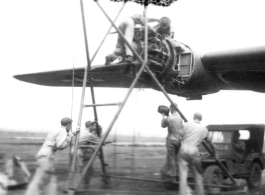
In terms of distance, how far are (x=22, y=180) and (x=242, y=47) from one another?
4.36 m

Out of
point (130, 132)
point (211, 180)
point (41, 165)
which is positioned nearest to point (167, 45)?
point (130, 132)

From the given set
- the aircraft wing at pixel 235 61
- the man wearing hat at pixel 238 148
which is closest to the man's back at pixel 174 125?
the aircraft wing at pixel 235 61

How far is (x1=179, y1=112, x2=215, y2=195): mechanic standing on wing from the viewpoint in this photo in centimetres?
571

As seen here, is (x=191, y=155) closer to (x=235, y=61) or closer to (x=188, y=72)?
(x=188, y=72)

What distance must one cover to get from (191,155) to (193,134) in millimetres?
323

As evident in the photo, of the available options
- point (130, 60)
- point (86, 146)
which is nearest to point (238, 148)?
point (86, 146)

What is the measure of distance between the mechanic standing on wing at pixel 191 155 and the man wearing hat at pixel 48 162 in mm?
1786

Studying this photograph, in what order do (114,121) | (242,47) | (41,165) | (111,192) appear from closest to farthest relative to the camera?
(114,121)
(41,165)
(111,192)
(242,47)

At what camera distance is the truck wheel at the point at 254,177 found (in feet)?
27.3

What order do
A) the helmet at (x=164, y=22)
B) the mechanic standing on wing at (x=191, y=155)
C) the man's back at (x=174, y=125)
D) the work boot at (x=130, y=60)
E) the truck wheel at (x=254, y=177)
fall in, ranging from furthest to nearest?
the truck wheel at (x=254, y=177)
the man's back at (x=174, y=125)
the mechanic standing on wing at (x=191, y=155)
the helmet at (x=164, y=22)
the work boot at (x=130, y=60)

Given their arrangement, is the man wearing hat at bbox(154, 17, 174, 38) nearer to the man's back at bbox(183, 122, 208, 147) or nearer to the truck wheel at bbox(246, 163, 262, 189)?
the man's back at bbox(183, 122, 208, 147)

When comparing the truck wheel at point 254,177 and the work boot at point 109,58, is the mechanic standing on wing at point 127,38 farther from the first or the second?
the truck wheel at point 254,177

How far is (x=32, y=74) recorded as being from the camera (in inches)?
269

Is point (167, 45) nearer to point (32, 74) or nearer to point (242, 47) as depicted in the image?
point (242, 47)
